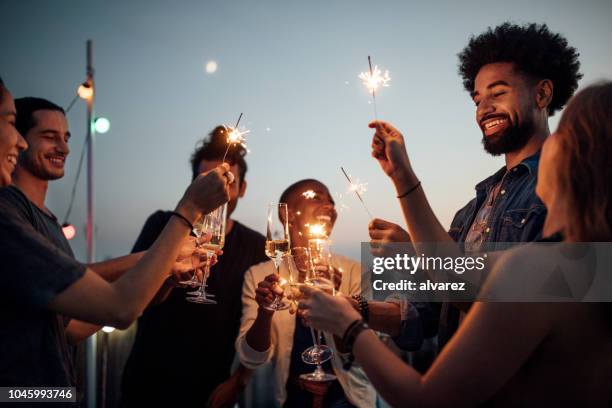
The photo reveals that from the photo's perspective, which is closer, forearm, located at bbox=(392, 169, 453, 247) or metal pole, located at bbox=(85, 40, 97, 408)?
forearm, located at bbox=(392, 169, 453, 247)

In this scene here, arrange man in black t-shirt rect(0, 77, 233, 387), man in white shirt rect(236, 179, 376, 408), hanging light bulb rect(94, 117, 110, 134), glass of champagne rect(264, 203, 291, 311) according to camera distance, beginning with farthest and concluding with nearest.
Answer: hanging light bulb rect(94, 117, 110, 134), man in white shirt rect(236, 179, 376, 408), glass of champagne rect(264, 203, 291, 311), man in black t-shirt rect(0, 77, 233, 387)

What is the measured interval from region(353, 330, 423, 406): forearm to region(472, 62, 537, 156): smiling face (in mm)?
1376

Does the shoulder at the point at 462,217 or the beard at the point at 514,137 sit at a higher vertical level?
the beard at the point at 514,137

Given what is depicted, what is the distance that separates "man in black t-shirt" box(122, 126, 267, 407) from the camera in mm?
3289

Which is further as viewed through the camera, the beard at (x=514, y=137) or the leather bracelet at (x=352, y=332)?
the beard at (x=514, y=137)

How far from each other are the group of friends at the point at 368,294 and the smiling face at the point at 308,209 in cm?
2

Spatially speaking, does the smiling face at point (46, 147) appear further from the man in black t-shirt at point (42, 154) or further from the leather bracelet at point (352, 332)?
the leather bracelet at point (352, 332)

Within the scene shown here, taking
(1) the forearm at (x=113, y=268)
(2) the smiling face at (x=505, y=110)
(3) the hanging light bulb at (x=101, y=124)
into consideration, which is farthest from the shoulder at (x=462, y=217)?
(3) the hanging light bulb at (x=101, y=124)

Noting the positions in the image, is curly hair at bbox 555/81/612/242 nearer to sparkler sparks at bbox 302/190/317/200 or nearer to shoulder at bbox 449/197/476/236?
shoulder at bbox 449/197/476/236

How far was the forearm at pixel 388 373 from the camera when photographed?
128cm

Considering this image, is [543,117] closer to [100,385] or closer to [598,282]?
[598,282]

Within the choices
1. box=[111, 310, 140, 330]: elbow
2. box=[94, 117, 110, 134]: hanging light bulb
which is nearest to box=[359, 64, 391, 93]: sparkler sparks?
box=[111, 310, 140, 330]: elbow

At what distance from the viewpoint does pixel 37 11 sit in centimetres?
612

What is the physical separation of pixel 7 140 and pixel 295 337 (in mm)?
2321
